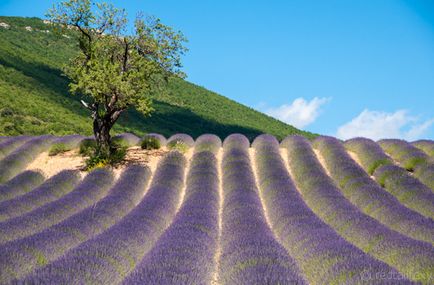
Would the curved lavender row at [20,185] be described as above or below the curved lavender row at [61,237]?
below

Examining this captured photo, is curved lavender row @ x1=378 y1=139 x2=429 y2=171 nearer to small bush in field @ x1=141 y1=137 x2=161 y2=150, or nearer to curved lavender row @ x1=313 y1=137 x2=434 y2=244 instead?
curved lavender row @ x1=313 y1=137 x2=434 y2=244

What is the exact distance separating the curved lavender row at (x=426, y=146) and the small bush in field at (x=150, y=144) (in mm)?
10632

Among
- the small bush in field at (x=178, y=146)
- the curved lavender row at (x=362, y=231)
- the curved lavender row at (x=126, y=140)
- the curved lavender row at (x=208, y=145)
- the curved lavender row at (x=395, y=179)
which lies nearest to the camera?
the curved lavender row at (x=362, y=231)

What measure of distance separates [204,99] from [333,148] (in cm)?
4738

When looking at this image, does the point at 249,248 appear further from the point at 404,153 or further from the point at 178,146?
the point at 178,146

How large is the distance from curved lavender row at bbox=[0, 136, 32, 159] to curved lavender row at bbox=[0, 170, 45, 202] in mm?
4144

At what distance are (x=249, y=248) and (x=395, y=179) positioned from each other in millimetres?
Answer: 8418

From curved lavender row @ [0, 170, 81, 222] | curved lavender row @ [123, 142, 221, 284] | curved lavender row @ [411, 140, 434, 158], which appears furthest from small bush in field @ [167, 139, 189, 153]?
curved lavender row @ [411, 140, 434, 158]

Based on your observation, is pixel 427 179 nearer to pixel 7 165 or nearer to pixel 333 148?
pixel 333 148

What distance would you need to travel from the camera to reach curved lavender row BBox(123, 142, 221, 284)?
5.44 m

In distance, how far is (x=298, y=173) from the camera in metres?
16.4

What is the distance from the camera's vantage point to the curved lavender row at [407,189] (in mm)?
11160

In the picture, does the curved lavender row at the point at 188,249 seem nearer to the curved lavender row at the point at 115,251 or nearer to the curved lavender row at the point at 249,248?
the curved lavender row at the point at 249,248

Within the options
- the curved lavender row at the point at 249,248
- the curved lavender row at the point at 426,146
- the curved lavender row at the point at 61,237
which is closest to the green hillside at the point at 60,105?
the curved lavender row at the point at 61,237
